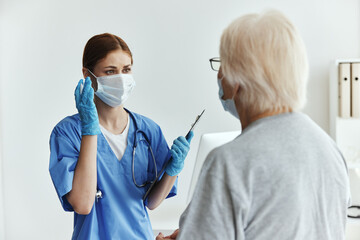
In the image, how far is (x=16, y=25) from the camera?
2938 mm

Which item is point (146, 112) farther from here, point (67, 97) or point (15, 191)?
point (15, 191)

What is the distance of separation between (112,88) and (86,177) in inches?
13.7

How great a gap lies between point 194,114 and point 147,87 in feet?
1.18

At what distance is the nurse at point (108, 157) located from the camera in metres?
1.34

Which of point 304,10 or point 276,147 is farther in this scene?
point 304,10

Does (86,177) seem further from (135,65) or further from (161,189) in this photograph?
(135,65)

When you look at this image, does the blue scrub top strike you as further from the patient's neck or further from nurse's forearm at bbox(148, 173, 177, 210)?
→ the patient's neck

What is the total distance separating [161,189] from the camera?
1524 millimetres

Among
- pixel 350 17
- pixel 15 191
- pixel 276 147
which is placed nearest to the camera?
pixel 276 147

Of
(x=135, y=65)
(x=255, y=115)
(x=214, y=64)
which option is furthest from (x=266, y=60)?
(x=135, y=65)

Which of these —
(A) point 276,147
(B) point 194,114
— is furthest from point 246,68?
(B) point 194,114

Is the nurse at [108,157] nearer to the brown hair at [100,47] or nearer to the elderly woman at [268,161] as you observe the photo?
the brown hair at [100,47]

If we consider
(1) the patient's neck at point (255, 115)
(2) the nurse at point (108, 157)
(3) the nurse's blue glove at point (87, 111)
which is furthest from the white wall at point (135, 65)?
(1) the patient's neck at point (255, 115)

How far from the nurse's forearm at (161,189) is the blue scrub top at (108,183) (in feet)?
0.11
